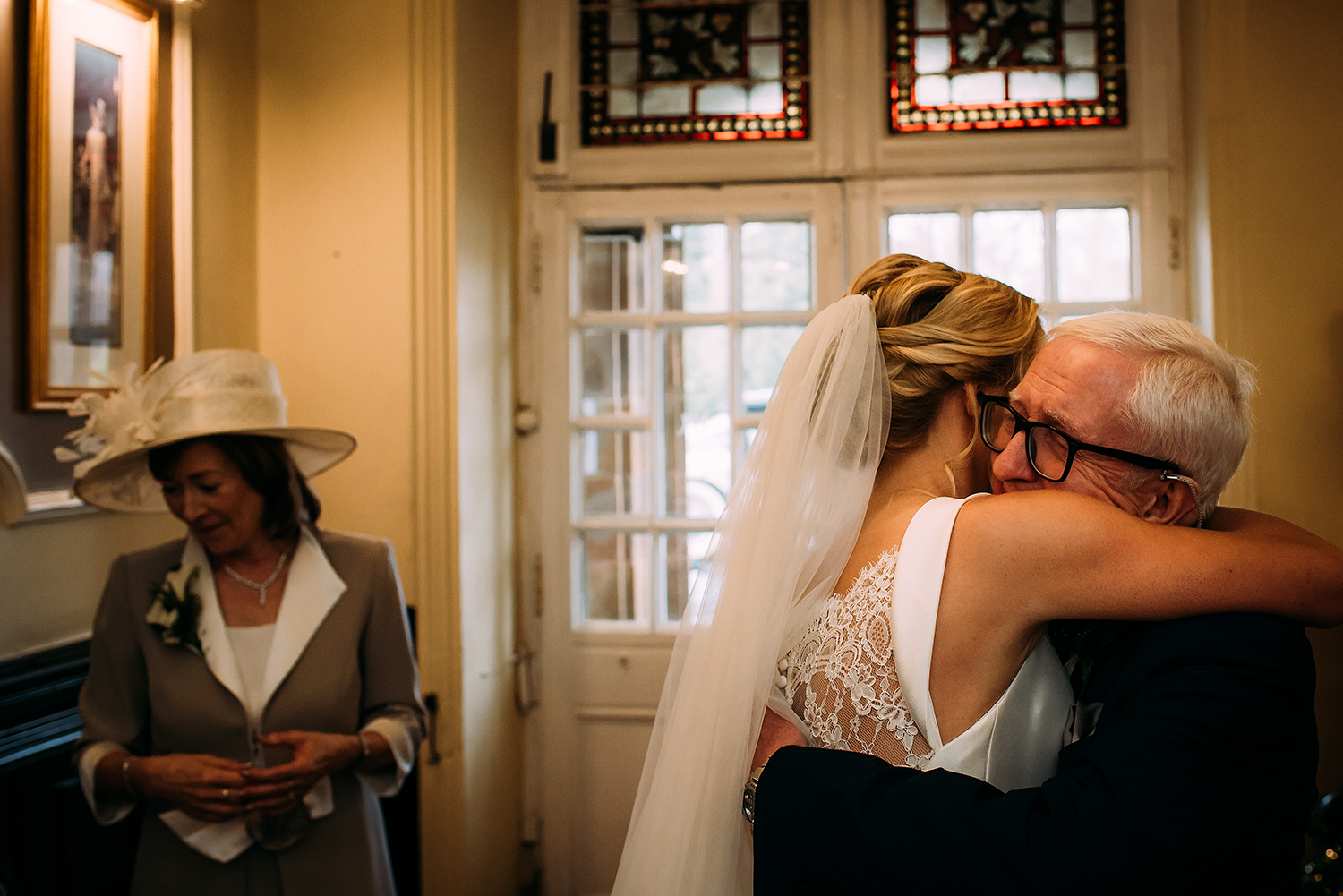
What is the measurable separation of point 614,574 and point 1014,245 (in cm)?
172

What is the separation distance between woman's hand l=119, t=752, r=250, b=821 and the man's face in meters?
1.44

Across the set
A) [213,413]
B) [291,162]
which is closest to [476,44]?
[291,162]

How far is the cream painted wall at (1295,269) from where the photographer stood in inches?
97.0

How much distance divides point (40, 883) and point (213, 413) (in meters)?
1.03

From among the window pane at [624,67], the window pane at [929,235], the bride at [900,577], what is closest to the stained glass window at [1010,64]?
the window pane at [929,235]

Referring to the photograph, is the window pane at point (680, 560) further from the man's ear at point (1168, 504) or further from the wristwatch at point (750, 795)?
the man's ear at point (1168, 504)

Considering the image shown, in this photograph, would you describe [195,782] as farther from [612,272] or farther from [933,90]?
[933,90]

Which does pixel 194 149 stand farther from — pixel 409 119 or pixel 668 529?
pixel 668 529

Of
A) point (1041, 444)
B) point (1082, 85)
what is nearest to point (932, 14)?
point (1082, 85)

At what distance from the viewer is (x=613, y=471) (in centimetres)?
303

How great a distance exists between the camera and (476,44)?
2.70 meters

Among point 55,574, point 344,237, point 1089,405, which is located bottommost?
point 55,574

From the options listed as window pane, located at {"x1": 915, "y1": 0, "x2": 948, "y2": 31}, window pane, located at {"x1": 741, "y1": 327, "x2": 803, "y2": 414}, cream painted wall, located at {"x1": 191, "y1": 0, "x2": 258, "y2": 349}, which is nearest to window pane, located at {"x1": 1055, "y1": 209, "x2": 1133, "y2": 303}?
window pane, located at {"x1": 915, "y1": 0, "x2": 948, "y2": 31}

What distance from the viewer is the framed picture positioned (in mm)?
1798
